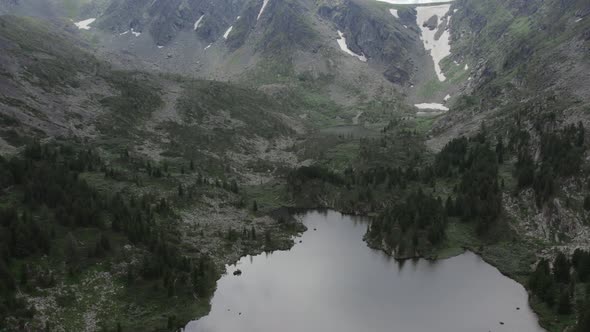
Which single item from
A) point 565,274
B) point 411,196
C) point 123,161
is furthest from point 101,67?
point 565,274

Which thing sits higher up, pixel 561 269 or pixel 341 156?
pixel 341 156

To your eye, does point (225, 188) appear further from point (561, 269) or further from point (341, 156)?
point (561, 269)

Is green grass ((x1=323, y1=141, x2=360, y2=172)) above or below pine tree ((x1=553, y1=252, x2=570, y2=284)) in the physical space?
above

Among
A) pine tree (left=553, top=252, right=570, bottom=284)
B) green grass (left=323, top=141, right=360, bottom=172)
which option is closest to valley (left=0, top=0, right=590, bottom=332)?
pine tree (left=553, top=252, right=570, bottom=284)

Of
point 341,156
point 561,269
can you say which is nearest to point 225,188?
point 341,156

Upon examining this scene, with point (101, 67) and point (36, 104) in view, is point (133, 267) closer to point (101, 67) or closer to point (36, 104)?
point (36, 104)

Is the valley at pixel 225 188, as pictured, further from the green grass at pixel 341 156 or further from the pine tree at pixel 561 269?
the green grass at pixel 341 156

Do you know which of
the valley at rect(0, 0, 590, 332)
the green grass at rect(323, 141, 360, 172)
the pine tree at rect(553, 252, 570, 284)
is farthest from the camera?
the green grass at rect(323, 141, 360, 172)

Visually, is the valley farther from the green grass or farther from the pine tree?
the green grass

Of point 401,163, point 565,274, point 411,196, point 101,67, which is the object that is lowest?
point 565,274

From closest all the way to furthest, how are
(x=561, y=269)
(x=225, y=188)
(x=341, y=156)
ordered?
(x=561, y=269)
(x=225, y=188)
(x=341, y=156)

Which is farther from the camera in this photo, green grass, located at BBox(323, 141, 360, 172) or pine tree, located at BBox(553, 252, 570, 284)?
green grass, located at BBox(323, 141, 360, 172)
